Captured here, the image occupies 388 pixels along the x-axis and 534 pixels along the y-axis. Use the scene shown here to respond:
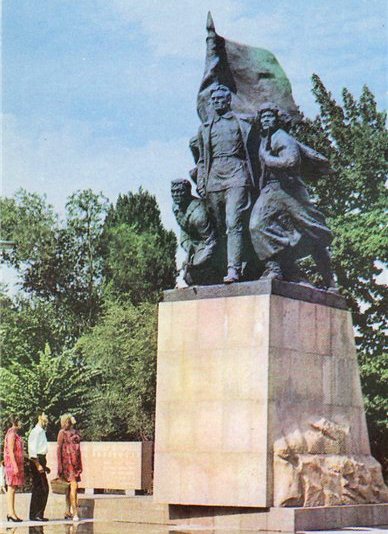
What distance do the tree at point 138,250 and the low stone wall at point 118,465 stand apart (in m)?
28.5

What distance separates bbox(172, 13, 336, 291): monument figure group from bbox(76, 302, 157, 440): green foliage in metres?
26.2

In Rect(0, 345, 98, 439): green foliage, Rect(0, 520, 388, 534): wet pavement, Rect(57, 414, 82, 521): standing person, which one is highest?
Rect(0, 345, 98, 439): green foliage

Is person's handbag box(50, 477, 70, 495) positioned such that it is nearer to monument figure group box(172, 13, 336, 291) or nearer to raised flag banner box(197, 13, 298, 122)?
monument figure group box(172, 13, 336, 291)

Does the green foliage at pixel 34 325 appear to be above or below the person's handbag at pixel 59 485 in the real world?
above

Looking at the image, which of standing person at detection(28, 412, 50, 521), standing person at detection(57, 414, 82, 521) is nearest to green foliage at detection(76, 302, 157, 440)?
standing person at detection(57, 414, 82, 521)

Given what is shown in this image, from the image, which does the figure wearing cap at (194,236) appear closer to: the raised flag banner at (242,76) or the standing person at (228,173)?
the standing person at (228,173)

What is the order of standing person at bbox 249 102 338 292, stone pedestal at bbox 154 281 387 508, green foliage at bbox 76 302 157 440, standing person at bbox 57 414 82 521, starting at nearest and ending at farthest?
stone pedestal at bbox 154 281 387 508 → standing person at bbox 249 102 338 292 → standing person at bbox 57 414 82 521 → green foliage at bbox 76 302 157 440

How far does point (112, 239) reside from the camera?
56.6 m

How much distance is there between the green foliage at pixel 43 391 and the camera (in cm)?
3944

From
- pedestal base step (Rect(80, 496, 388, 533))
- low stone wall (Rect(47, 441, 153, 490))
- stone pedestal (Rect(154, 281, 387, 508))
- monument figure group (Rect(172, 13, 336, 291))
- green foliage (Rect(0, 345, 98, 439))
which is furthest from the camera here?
green foliage (Rect(0, 345, 98, 439))

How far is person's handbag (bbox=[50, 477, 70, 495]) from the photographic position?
17.6 m

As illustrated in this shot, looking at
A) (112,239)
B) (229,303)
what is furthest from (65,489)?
(112,239)

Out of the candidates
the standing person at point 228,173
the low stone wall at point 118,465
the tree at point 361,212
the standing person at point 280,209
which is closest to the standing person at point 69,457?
the standing person at point 228,173

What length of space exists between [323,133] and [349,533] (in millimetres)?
25536
